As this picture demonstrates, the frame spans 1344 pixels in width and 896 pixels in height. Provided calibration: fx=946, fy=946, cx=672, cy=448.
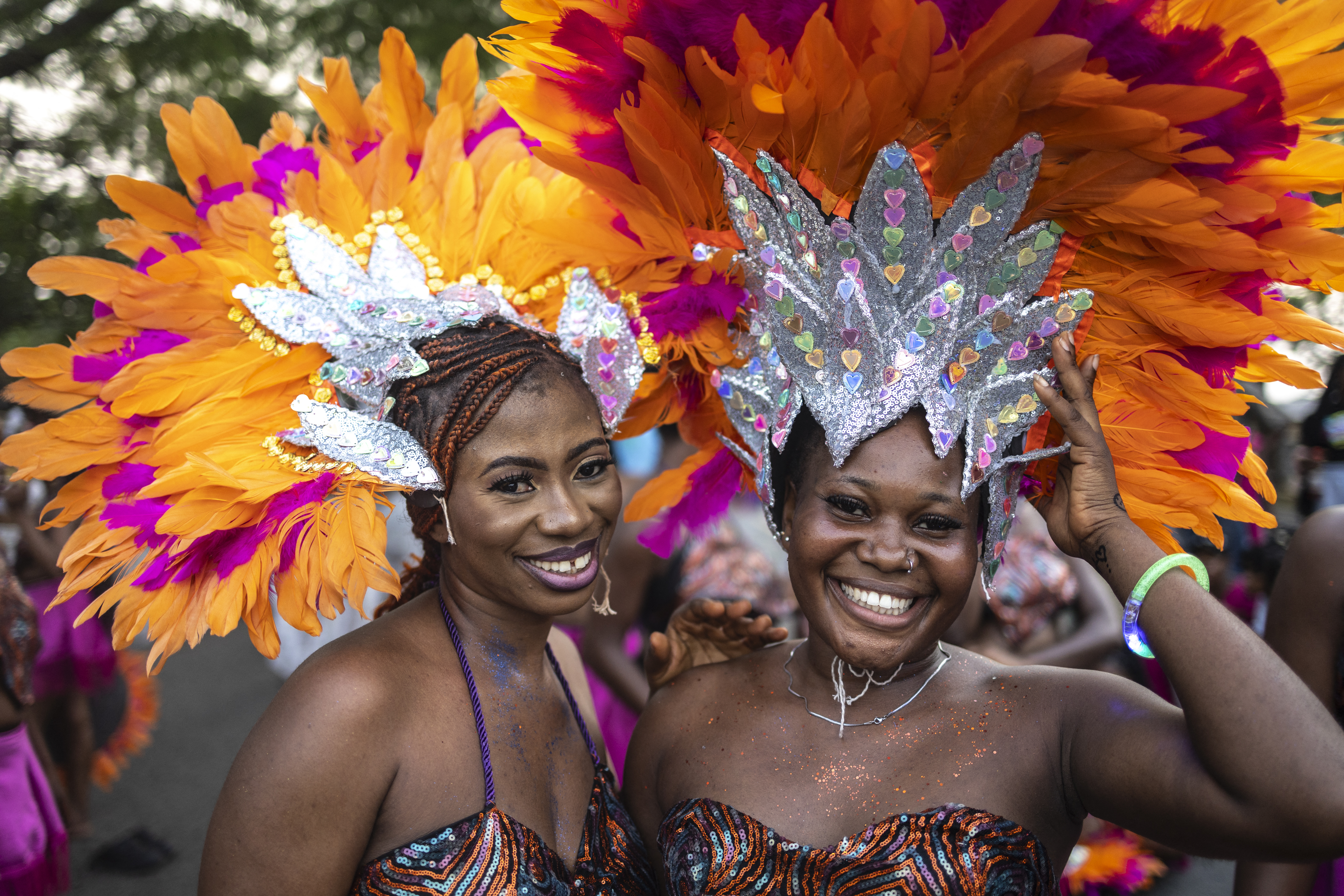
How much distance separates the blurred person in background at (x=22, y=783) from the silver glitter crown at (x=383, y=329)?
8.63ft

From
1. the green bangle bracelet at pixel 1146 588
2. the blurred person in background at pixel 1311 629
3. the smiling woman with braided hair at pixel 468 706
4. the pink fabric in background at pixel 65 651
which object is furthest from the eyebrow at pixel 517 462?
the pink fabric in background at pixel 65 651

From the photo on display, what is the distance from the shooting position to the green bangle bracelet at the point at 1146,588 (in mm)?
1744

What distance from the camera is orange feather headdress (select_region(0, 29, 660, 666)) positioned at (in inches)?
82.7

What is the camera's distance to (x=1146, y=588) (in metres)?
1.75

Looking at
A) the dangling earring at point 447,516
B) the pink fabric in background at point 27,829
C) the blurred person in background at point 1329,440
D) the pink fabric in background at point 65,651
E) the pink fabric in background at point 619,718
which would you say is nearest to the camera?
the dangling earring at point 447,516

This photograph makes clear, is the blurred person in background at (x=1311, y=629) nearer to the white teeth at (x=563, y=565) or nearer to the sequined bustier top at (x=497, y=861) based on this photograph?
the sequined bustier top at (x=497, y=861)

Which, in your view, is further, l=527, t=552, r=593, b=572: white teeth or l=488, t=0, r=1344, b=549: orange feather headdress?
l=527, t=552, r=593, b=572: white teeth

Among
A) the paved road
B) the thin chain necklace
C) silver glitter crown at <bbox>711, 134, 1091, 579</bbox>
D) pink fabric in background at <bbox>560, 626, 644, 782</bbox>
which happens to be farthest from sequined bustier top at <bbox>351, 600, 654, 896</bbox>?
the paved road

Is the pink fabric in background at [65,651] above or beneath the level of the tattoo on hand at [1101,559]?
beneath

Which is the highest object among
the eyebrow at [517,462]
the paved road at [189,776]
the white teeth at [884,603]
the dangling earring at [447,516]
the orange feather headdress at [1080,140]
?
the orange feather headdress at [1080,140]

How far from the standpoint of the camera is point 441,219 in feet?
8.21

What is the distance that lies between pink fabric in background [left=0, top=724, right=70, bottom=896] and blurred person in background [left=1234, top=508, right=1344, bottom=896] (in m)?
4.11

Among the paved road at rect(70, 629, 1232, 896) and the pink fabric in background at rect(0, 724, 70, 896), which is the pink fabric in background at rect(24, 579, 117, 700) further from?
the pink fabric in background at rect(0, 724, 70, 896)

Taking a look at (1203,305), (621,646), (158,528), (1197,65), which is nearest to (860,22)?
(1197,65)
